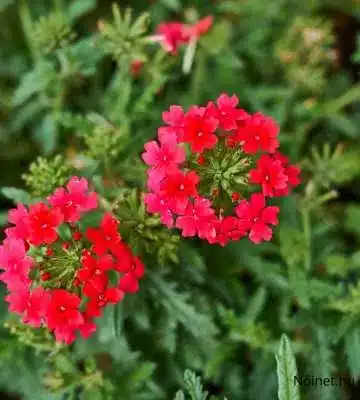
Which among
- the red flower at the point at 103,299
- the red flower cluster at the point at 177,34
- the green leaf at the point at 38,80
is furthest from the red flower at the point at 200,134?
the green leaf at the point at 38,80

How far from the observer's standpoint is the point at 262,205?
7.38ft

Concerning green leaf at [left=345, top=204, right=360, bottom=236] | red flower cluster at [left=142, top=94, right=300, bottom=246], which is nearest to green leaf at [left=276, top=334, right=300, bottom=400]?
red flower cluster at [left=142, top=94, right=300, bottom=246]

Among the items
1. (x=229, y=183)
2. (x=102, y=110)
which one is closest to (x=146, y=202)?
(x=229, y=183)

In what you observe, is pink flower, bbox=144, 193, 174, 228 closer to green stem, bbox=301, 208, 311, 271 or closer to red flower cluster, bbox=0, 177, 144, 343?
red flower cluster, bbox=0, 177, 144, 343

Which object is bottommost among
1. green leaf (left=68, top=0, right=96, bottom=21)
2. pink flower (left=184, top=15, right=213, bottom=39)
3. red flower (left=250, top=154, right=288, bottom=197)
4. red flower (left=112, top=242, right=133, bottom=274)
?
red flower (left=112, top=242, right=133, bottom=274)

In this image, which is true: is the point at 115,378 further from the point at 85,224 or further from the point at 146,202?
the point at 146,202

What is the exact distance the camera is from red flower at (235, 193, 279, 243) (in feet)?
7.25

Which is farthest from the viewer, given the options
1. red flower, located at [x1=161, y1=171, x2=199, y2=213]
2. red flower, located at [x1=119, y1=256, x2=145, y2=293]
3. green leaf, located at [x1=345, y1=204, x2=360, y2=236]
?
green leaf, located at [x1=345, y1=204, x2=360, y2=236]

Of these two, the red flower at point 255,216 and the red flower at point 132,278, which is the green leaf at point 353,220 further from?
the red flower at point 132,278

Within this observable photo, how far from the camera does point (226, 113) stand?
229 cm

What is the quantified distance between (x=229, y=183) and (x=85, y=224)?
70 cm

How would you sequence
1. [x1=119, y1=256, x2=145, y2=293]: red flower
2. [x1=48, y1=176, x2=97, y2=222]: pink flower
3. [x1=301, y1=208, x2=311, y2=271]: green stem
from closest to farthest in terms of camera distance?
[x1=48, y1=176, x2=97, y2=222]: pink flower, [x1=119, y1=256, x2=145, y2=293]: red flower, [x1=301, y1=208, x2=311, y2=271]: green stem

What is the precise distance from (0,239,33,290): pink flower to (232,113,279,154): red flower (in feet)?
2.52

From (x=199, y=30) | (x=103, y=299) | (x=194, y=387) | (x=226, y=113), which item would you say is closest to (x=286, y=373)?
(x=194, y=387)
